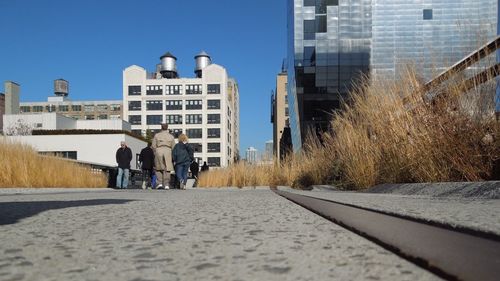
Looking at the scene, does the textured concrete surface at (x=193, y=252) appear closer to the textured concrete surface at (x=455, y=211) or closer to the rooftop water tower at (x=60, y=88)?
the textured concrete surface at (x=455, y=211)

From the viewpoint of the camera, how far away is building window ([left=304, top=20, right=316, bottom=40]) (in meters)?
36.7

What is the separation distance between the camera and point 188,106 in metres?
109

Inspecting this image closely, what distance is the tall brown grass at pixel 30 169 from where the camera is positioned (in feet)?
32.9

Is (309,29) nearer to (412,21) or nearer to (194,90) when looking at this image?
(412,21)

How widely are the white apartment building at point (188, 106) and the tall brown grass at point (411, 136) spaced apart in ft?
318

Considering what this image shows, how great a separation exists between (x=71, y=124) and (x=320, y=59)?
44725 millimetres

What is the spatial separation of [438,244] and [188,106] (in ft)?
356

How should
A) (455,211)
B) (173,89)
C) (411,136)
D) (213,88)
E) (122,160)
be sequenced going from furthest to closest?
(173,89) < (213,88) < (122,160) < (411,136) < (455,211)

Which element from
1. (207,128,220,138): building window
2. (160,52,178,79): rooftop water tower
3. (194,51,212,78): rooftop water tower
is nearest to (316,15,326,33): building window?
(207,128,220,138): building window

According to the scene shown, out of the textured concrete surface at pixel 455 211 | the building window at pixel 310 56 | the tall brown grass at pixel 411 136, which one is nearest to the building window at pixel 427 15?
the building window at pixel 310 56

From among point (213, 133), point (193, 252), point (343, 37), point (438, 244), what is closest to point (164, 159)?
point (193, 252)

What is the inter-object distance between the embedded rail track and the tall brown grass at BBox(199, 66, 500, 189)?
3458 mm

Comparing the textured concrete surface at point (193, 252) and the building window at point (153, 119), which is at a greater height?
the building window at point (153, 119)

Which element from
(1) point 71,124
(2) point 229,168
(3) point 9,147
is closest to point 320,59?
(2) point 229,168
